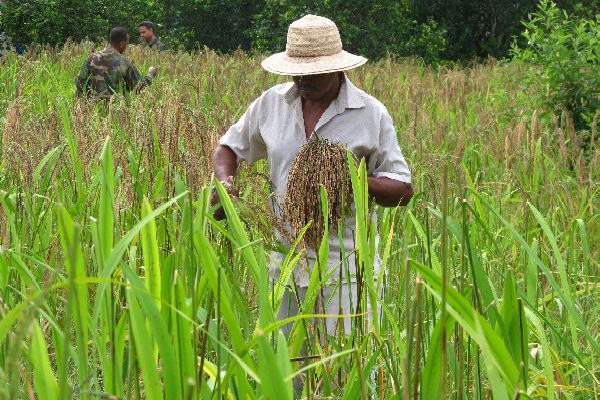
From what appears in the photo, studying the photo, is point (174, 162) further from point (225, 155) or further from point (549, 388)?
point (549, 388)

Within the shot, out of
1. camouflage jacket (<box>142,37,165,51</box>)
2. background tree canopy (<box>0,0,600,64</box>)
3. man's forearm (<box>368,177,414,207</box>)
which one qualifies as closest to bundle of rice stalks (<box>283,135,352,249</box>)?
man's forearm (<box>368,177,414,207</box>)

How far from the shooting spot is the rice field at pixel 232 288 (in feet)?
3.57

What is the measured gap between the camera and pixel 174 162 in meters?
2.75

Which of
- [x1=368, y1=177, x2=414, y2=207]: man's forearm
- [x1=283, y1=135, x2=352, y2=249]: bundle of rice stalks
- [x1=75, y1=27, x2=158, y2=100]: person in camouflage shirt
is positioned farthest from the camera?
[x1=75, y1=27, x2=158, y2=100]: person in camouflage shirt

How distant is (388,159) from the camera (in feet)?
8.36

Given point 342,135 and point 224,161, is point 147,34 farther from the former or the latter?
point 342,135

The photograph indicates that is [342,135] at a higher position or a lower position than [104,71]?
higher

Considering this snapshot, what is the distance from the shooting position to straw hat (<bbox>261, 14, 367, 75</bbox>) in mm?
2525

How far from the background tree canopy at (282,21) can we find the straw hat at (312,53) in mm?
9194

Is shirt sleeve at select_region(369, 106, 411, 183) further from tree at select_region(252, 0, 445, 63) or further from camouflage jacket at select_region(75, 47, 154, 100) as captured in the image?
tree at select_region(252, 0, 445, 63)

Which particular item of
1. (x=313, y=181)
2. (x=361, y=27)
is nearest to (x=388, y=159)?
(x=313, y=181)

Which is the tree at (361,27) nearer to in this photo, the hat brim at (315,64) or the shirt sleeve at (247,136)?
the shirt sleeve at (247,136)

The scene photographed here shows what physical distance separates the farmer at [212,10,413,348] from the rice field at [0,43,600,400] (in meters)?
0.09

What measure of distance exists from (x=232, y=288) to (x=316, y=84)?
3.70 feet
